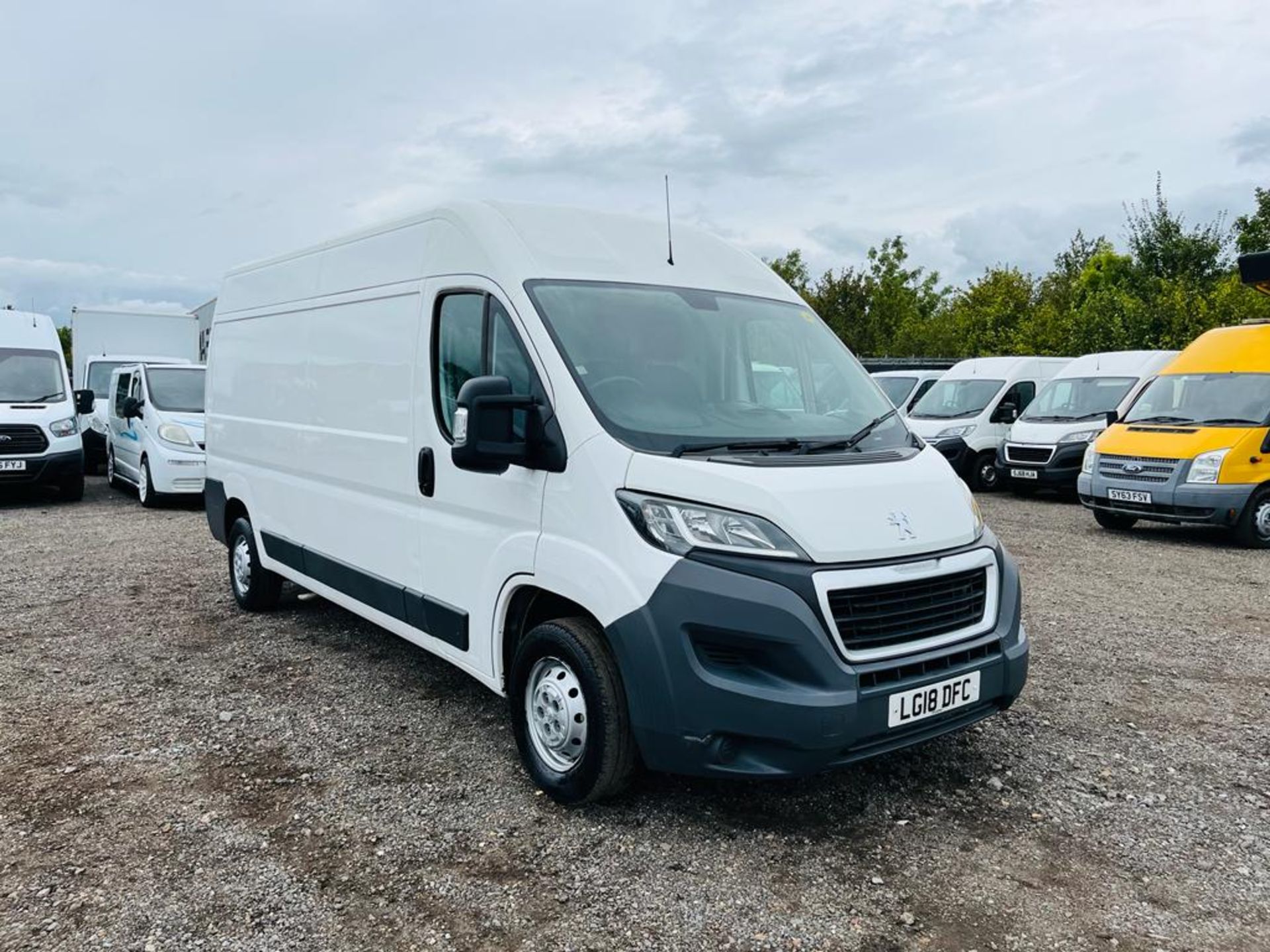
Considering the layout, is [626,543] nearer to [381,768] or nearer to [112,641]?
[381,768]

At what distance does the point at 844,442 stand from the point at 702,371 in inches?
25.2

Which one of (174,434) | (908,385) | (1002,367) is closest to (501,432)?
(174,434)

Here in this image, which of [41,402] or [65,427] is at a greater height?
[41,402]

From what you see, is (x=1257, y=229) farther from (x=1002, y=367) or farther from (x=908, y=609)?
(x=908, y=609)

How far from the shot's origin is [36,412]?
12.3m

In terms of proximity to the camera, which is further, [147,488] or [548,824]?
[147,488]

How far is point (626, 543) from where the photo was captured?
3340mm

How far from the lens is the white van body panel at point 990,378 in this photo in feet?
50.7

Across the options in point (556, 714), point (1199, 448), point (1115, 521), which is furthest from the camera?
point (1115, 521)

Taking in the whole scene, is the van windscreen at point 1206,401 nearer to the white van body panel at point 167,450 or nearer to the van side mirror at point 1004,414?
the van side mirror at point 1004,414

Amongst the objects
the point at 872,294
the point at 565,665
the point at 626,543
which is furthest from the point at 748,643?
the point at 872,294

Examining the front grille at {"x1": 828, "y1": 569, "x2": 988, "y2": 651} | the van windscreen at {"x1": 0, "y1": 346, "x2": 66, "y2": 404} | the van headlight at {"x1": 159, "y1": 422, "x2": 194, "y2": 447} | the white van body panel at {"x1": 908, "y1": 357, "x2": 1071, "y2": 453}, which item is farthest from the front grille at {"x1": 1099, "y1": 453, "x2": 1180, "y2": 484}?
the van windscreen at {"x1": 0, "y1": 346, "x2": 66, "y2": 404}

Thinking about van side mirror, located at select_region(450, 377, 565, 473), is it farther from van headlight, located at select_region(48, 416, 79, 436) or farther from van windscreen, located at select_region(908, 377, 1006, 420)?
van windscreen, located at select_region(908, 377, 1006, 420)

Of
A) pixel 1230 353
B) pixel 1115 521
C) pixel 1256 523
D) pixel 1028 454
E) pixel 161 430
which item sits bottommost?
pixel 1115 521
